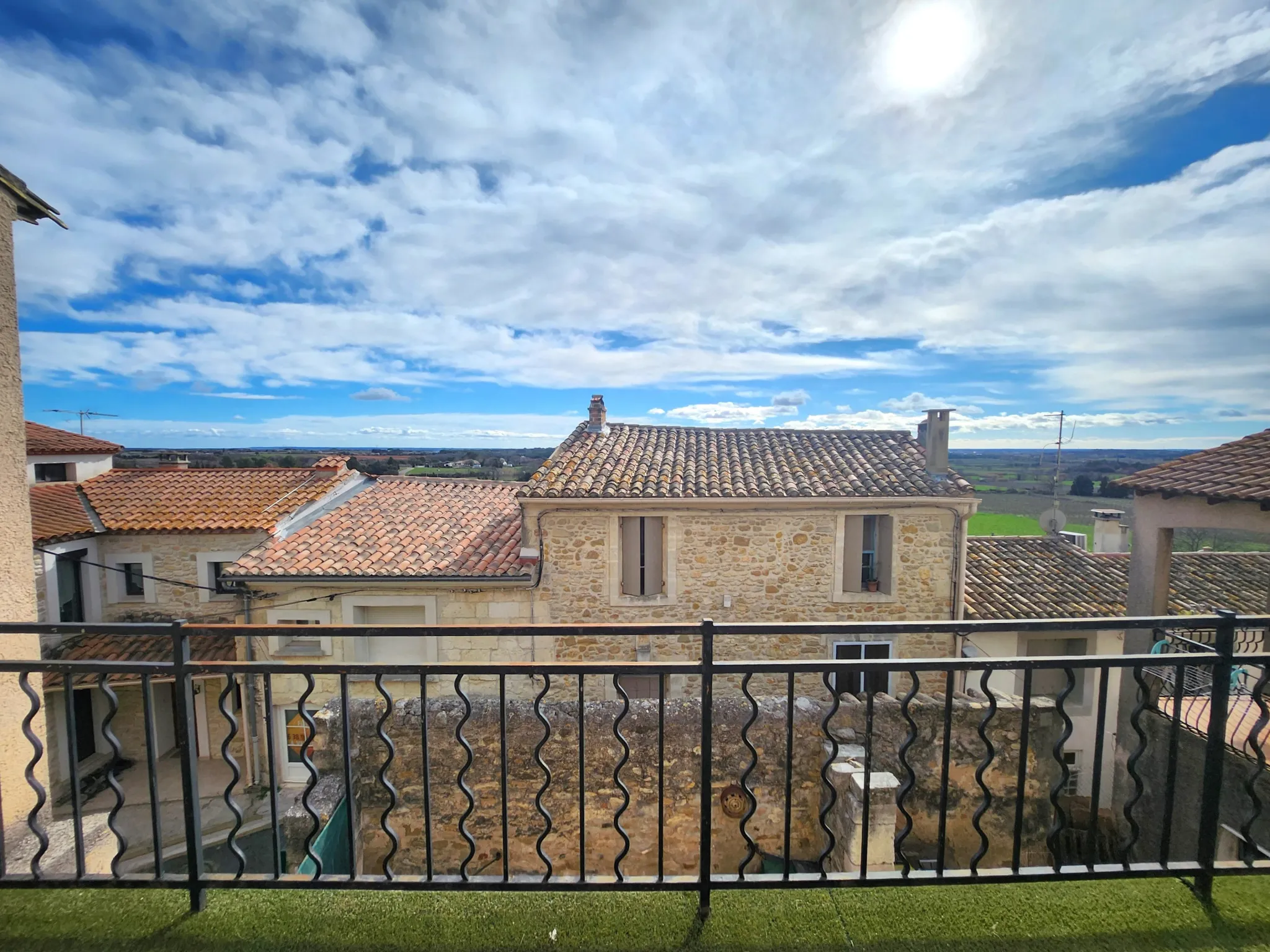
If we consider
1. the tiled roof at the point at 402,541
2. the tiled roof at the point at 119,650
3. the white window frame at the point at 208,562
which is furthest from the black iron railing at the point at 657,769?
the white window frame at the point at 208,562

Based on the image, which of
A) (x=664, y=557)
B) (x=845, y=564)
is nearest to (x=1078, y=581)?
(x=845, y=564)

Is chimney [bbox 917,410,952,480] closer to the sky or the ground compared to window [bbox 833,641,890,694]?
closer to the sky

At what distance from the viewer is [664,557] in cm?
1005

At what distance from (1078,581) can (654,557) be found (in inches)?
321

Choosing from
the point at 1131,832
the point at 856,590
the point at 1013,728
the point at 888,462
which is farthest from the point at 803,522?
the point at 1131,832

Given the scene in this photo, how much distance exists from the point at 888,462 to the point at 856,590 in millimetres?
2582

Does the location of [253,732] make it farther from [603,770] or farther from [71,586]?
[603,770]

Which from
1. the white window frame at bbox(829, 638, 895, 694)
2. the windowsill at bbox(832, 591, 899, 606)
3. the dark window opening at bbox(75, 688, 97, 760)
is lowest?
the dark window opening at bbox(75, 688, 97, 760)

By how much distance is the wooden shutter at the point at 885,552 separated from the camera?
10117 mm

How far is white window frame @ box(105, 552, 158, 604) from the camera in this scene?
11.9 meters

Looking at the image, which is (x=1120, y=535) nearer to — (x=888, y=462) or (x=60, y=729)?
(x=888, y=462)

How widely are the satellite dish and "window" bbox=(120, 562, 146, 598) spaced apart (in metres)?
19.2

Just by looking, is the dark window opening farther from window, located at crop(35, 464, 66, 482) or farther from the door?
the door

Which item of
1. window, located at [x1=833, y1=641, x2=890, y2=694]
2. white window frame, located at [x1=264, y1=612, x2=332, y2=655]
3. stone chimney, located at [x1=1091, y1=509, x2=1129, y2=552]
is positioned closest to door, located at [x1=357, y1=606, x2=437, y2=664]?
white window frame, located at [x1=264, y1=612, x2=332, y2=655]
